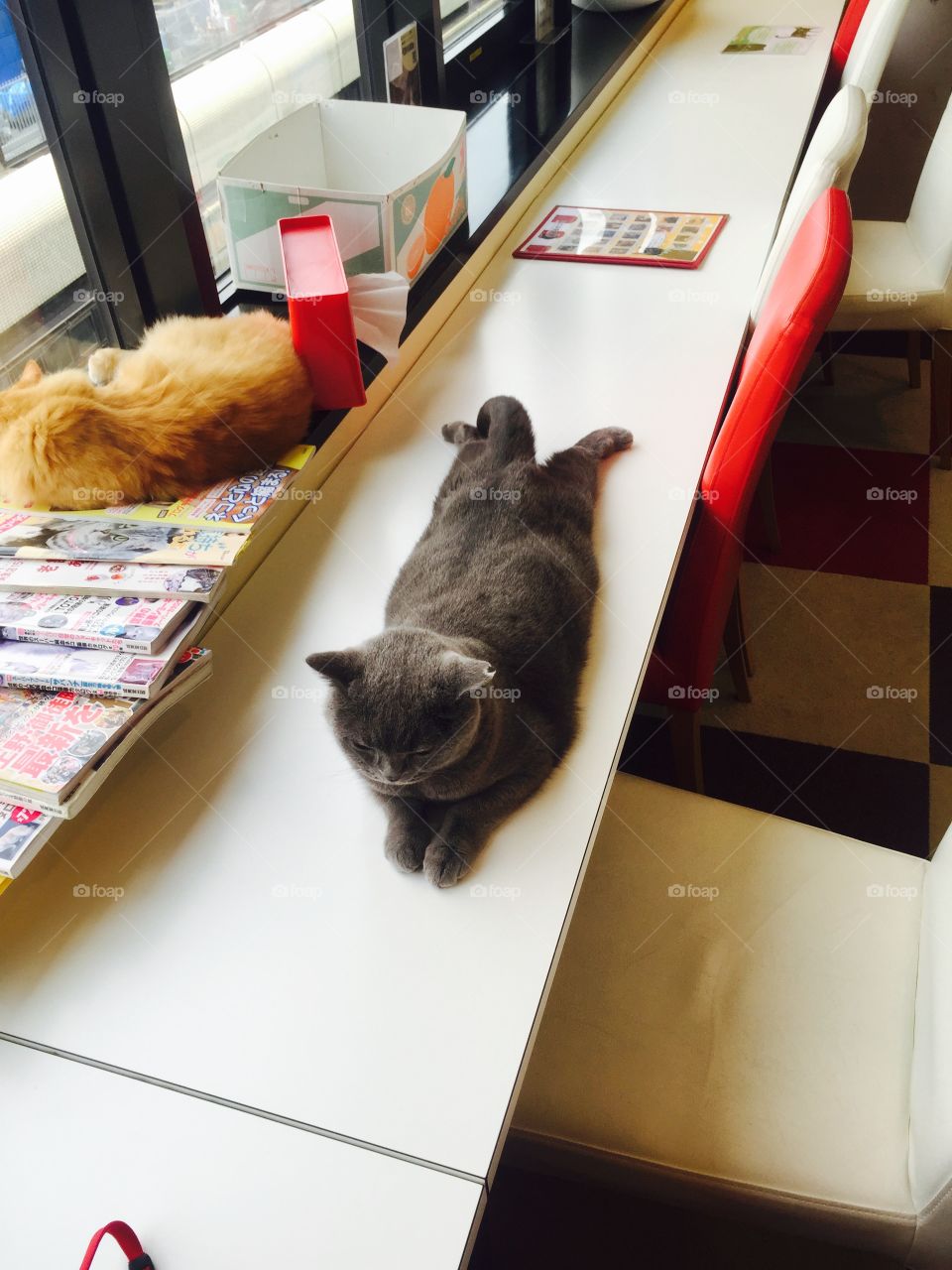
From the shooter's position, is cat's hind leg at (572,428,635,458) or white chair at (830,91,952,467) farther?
white chair at (830,91,952,467)

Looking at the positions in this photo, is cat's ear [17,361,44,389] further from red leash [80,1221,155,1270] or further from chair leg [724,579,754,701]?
chair leg [724,579,754,701]

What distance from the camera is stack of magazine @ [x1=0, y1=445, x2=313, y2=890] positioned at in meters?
0.92

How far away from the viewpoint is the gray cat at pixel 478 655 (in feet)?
3.04

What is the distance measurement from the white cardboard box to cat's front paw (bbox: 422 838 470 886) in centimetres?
106

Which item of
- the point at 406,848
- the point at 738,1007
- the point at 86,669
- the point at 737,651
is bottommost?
the point at 737,651

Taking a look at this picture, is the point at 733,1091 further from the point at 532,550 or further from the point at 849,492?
the point at 849,492

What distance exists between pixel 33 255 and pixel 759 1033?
1362 mm

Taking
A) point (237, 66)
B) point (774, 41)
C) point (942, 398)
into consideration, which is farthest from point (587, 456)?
point (774, 41)

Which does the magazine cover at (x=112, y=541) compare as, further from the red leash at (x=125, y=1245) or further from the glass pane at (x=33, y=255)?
the red leash at (x=125, y=1245)

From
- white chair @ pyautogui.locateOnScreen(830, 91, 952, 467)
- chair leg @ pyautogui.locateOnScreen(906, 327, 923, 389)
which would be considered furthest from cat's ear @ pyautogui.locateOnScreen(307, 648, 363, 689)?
chair leg @ pyautogui.locateOnScreen(906, 327, 923, 389)

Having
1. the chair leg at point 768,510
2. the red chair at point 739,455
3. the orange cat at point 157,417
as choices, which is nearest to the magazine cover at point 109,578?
the orange cat at point 157,417

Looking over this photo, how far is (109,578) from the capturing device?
1.09 m

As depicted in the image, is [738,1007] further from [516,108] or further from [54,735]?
[516,108]

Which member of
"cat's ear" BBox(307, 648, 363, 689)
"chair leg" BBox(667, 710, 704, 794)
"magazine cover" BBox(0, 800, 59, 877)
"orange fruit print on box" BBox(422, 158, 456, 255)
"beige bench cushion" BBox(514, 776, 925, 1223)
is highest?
"orange fruit print on box" BBox(422, 158, 456, 255)
